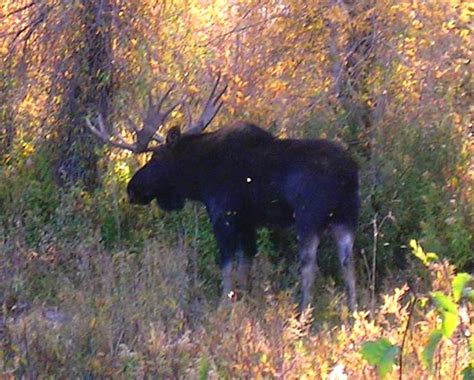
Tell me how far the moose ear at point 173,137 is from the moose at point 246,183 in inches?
0.4

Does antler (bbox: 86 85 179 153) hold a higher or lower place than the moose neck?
higher

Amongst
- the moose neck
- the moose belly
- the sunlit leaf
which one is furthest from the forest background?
the sunlit leaf

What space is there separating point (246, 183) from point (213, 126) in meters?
2.24

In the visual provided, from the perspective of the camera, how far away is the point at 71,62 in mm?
12867

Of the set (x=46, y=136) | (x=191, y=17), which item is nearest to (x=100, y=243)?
(x=46, y=136)

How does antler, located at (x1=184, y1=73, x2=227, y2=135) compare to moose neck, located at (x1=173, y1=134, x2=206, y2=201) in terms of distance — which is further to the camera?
antler, located at (x1=184, y1=73, x2=227, y2=135)

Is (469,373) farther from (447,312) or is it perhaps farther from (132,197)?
(132,197)

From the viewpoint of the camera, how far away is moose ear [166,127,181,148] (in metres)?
11.4

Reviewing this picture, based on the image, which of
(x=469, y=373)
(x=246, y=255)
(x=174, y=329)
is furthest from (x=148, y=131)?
(x=469, y=373)

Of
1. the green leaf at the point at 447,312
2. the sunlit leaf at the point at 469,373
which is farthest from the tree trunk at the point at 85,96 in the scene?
the green leaf at the point at 447,312

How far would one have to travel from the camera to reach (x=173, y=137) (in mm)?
11422

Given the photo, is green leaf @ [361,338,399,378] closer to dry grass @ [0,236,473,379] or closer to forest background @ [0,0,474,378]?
dry grass @ [0,236,473,379]

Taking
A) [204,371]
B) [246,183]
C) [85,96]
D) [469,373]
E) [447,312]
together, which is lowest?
[469,373]

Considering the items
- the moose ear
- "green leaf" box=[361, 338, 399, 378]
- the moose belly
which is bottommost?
the moose belly
